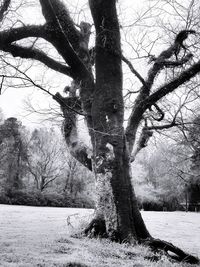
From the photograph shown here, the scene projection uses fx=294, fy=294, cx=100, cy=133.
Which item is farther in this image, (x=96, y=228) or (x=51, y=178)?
(x=51, y=178)

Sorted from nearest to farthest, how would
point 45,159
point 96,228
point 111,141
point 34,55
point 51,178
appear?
1. point 96,228
2. point 111,141
3. point 34,55
4. point 45,159
5. point 51,178

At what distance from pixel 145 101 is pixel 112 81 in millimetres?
1429

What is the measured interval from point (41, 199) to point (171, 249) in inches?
1203

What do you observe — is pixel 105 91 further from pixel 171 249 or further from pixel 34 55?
pixel 171 249

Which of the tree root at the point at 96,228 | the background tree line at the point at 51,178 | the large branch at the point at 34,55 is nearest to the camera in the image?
the tree root at the point at 96,228

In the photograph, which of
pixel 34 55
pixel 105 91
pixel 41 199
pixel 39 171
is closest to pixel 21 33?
pixel 34 55

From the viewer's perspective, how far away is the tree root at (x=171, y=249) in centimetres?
581

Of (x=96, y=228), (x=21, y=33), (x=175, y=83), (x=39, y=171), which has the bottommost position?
(x=96, y=228)

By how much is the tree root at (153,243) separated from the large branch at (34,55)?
421cm

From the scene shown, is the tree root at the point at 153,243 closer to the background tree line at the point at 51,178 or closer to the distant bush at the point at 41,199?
the distant bush at the point at 41,199

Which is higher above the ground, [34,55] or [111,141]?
[34,55]

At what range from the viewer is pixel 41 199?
34.9m

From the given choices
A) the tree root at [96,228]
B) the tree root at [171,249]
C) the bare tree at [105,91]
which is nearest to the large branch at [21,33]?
the bare tree at [105,91]

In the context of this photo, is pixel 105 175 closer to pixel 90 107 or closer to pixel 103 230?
pixel 103 230
